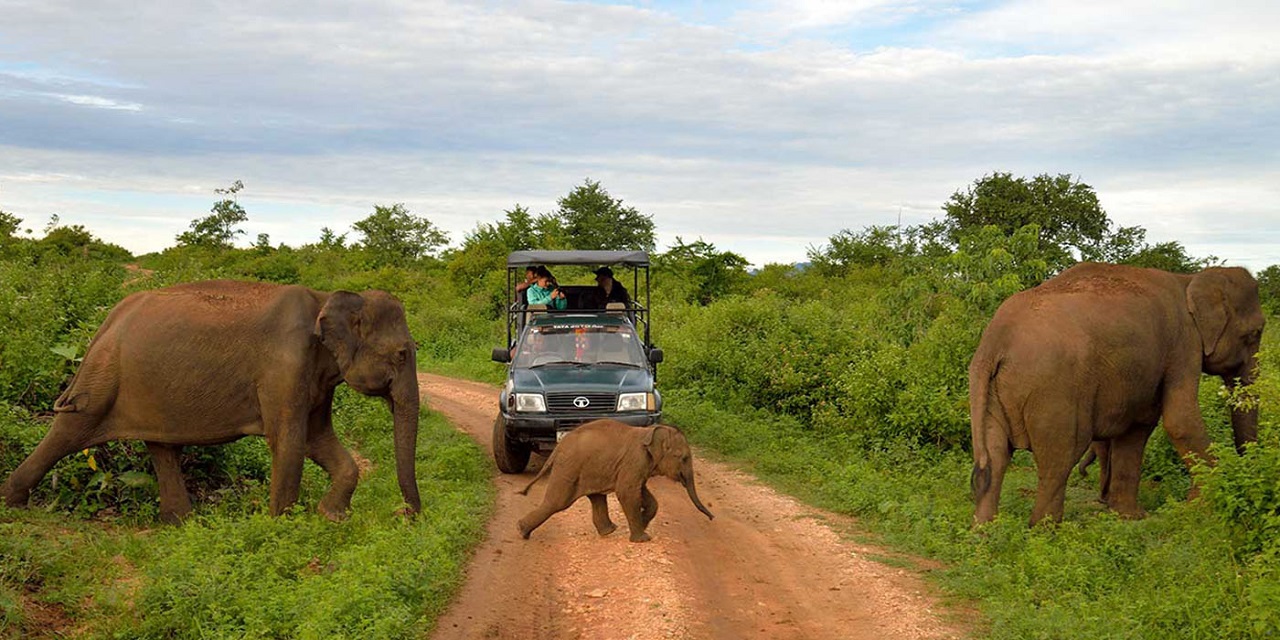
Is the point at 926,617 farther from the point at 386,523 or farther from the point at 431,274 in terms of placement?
the point at 431,274

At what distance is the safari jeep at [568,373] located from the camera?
12711 mm

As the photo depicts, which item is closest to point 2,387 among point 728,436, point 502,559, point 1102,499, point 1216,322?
point 502,559

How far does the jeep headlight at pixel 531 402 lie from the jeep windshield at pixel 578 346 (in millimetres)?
752

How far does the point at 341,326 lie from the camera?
977 cm

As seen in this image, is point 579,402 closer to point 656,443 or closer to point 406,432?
point 406,432

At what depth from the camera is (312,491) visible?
37.4 feet

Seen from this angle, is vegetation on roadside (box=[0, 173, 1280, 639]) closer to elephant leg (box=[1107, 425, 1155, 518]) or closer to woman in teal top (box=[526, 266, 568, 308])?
elephant leg (box=[1107, 425, 1155, 518])

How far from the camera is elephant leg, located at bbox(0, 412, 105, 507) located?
963 centimetres

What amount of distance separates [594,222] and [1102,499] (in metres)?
34.7

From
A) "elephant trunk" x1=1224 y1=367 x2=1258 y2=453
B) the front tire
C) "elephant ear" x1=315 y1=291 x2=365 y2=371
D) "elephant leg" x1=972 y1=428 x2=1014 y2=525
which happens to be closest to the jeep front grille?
the front tire

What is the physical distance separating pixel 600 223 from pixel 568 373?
32.7m

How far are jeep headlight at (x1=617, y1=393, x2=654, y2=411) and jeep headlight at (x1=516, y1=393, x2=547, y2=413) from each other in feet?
2.84

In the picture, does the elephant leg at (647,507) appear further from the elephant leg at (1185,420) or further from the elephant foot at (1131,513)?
the elephant leg at (1185,420)

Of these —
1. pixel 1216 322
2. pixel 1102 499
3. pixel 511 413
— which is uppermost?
pixel 1216 322
